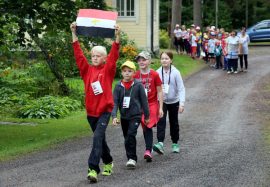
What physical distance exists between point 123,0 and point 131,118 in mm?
24373

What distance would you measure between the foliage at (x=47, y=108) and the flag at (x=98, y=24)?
305 inches

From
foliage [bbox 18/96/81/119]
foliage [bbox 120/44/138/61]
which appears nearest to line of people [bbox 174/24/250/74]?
foliage [bbox 120/44/138/61]

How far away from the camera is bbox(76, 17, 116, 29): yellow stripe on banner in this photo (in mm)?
9102

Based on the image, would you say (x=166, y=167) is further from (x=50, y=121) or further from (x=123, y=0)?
(x=123, y=0)

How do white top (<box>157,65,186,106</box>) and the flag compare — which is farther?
white top (<box>157,65,186,106</box>)

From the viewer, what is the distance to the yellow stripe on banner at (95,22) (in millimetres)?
9102

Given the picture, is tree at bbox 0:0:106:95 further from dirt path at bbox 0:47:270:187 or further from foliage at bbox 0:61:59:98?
foliage at bbox 0:61:59:98

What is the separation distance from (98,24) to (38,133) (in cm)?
529

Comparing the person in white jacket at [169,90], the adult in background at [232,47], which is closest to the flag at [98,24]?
the person in white jacket at [169,90]

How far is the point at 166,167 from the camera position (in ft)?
31.2

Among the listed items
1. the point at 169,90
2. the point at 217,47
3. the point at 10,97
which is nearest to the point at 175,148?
the point at 169,90

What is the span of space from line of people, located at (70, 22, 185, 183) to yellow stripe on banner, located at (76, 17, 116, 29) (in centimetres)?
20

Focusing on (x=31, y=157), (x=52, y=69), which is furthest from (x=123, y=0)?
(x=31, y=157)

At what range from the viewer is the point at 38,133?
45.5 feet
